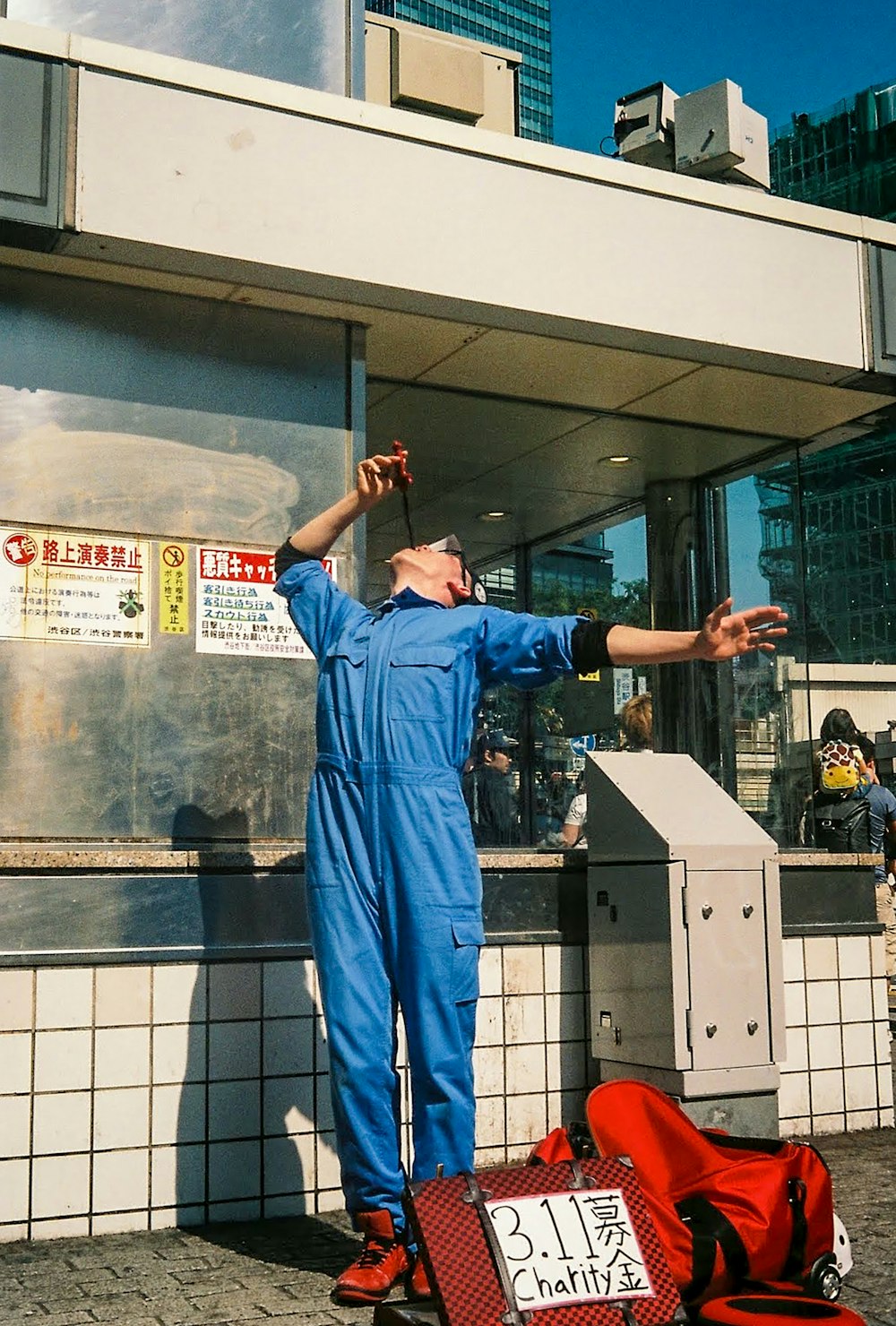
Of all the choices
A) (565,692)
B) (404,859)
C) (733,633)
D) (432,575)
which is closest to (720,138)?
(565,692)

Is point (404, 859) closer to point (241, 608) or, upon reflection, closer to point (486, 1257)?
point (486, 1257)

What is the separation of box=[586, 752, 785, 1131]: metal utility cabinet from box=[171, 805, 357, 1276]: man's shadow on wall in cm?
122

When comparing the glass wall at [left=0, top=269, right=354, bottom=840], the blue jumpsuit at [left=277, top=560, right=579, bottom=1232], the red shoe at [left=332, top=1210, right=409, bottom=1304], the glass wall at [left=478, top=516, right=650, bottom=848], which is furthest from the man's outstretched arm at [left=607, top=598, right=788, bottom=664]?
the glass wall at [left=478, top=516, right=650, bottom=848]

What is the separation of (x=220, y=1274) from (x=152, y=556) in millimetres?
2663

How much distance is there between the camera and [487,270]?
5.94 m

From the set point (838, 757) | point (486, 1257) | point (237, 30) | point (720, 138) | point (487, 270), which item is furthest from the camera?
point (838, 757)

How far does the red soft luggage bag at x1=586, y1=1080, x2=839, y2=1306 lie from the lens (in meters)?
3.70

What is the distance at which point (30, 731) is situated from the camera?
17.4 feet

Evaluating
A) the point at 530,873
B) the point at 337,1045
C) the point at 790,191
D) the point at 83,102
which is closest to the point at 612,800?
the point at 530,873

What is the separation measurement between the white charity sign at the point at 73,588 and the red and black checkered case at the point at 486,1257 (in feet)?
9.31

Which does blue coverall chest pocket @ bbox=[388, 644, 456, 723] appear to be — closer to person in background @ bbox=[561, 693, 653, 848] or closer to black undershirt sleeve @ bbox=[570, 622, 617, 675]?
black undershirt sleeve @ bbox=[570, 622, 617, 675]

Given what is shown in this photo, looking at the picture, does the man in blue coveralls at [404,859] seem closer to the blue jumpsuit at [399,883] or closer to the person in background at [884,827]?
the blue jumpsuit at [399,883]

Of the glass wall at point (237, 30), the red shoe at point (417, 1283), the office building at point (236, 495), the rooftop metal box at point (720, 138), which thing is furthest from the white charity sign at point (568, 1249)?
the rooftop metal box at point (720, 138)

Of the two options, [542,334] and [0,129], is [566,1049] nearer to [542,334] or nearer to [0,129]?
[542,334]
